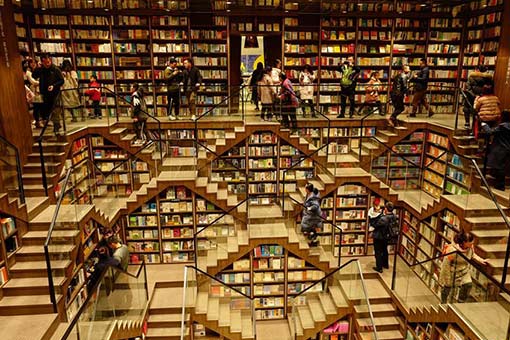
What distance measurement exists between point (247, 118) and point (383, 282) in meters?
4.55

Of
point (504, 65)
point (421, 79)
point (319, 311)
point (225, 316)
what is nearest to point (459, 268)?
point (319, 311)

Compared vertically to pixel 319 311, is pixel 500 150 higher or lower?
higher

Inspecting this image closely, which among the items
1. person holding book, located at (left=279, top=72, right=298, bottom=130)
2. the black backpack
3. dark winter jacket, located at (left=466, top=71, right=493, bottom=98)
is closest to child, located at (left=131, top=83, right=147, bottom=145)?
person holding book, located at (left=279, top=72, right=298, bottom=130)

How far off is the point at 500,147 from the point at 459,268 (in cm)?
243

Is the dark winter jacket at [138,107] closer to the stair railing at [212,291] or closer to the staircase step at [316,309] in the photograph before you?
the stair railing at [212,291]

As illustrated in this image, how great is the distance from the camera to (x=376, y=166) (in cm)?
891

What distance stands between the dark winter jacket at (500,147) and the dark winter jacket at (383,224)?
190 cm

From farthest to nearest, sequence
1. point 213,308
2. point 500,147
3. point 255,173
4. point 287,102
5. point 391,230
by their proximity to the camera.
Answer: point 255,173 → point 287,102 → point 391,230 → point 213,308 → point 500,147

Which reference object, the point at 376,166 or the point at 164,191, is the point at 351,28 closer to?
the point at 376,166

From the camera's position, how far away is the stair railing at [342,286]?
23.9 feet

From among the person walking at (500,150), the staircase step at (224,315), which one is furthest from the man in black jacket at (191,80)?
Result: the person walking at (500,150)

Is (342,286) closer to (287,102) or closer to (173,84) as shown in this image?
(287,102)

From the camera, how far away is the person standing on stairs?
304 inches

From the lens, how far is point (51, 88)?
7.53 meters
